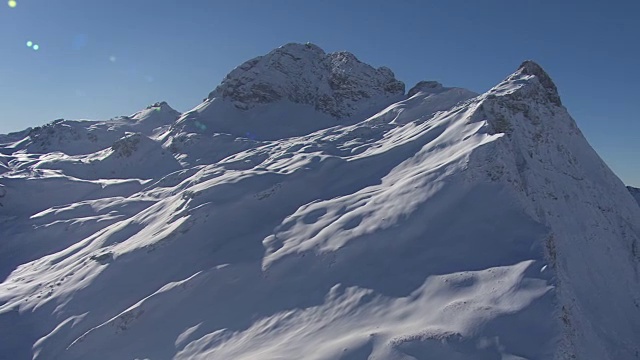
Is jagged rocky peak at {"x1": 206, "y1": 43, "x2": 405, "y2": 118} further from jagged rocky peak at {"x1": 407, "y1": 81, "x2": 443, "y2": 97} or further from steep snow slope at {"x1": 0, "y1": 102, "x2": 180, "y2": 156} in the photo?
steep snow slope at {"x1": 0, "y1": 102, "x2": 180, "y2": 156}

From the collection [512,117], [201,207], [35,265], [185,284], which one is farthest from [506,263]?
[35,265]

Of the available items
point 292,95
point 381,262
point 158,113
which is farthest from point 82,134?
point 381,262

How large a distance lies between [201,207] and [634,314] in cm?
1769

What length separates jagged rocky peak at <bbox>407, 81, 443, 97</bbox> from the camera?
56656 millimetres

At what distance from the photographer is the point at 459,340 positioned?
9117 mm

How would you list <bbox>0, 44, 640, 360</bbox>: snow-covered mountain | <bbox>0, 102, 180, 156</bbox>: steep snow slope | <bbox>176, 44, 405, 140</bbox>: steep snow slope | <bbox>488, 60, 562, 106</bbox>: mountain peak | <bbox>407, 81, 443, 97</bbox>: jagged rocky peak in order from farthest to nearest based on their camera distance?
1. <bbox>0, 102, 180, 156</bbox>: steep snow slope
2. <bbox>176, 44, 405, 140</bbox>: steep snow slope
3. <bbox>407, 81, 443, 97</bbox>: jagged rocky peak
4. <bbox>488, 60, 562, 106</bbox>: mountain peak
5. <bbox>0, 44, 640, 360</bbox>: snow-covered mountain

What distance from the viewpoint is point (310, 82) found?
68.6 metres

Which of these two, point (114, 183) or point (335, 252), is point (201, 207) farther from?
point (114, 183)

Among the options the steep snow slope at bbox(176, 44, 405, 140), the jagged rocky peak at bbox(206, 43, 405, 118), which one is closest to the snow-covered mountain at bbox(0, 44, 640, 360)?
the steep snow slope at bbox(176, 44, 405, 140)

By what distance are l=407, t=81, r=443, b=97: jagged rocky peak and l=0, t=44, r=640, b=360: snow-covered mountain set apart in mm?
32096

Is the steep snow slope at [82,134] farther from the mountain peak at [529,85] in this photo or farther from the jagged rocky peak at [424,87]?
the mountain peak at [529,85]

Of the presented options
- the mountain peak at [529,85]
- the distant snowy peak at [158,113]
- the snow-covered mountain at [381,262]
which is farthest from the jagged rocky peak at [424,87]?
the distant snowy peak at [158,113]

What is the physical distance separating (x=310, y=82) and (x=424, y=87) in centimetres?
1939

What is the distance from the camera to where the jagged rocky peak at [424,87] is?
186 ft
